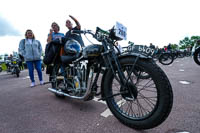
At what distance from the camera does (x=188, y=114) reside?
1383 mm

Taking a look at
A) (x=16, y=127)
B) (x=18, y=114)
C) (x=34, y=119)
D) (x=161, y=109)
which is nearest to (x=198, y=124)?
(x=161, y=109)

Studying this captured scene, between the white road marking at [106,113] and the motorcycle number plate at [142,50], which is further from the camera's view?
the white road marking at [106,113]

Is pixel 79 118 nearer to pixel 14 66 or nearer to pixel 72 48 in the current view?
pixel 72 48

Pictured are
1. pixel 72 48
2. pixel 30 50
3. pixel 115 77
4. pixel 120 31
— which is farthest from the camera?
pixel 30 50

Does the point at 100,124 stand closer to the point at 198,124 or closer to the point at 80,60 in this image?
the point at 80,60

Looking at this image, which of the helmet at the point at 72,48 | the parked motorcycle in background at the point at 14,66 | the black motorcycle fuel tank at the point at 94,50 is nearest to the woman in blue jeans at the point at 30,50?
the helmet at the point at 72,48

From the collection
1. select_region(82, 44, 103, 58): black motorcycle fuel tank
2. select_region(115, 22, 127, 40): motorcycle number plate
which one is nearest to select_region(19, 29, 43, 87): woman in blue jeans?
select_region(82, 44, 103, 58): black motorcycle fuel tank

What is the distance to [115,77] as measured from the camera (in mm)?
1295

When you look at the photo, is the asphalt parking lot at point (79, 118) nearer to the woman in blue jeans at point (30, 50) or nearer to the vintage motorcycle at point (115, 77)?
the vintage motorcycle at point (115, 77)

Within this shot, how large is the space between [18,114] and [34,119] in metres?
0.38

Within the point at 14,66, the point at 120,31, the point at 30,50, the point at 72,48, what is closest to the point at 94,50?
the point at 120,31

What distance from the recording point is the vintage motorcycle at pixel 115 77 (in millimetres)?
1031

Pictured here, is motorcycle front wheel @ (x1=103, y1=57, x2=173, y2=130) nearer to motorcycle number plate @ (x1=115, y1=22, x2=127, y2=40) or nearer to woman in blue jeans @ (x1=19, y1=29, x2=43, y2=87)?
motorcycle number plate @ (x1=115, y1=22, x2=127, y2=40)

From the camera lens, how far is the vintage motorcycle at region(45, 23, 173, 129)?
1.03 metres
